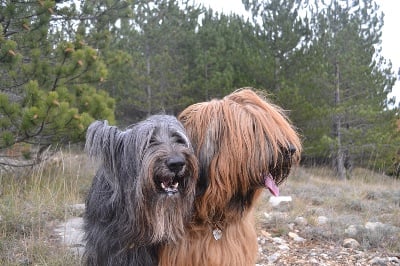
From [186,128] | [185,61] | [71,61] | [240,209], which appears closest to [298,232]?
[240,209]

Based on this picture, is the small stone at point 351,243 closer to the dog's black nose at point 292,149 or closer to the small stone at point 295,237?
the small stone at point 295,237

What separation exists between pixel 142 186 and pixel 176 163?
0.23 metres

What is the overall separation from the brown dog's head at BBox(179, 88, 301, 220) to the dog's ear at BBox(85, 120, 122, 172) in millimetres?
474

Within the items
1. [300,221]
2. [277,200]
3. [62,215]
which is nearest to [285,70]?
[277,200]

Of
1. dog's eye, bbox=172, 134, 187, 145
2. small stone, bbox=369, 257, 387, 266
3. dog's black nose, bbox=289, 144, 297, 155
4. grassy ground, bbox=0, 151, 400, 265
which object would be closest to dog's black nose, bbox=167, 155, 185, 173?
dog's eye, bbox=172, 134, 187, 145

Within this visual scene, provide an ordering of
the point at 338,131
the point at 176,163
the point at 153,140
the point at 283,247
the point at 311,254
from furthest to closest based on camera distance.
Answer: the point at 338,131 → the point at 283,247 → the point at 311,254 → the point at 153,140 → the point at 176,163

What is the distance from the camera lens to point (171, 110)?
1441 cm

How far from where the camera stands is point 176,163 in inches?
93.4

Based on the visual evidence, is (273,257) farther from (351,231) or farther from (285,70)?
(285,70)

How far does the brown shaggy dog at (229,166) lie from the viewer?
8.55 feet

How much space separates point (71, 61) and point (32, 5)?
3.31 feet

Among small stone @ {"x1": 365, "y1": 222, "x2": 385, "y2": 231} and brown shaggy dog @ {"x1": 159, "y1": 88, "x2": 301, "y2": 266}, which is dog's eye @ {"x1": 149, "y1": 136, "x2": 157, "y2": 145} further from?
small stone @ {"x1": 365, "y1": 222, "x2": 385, "y2": 231}

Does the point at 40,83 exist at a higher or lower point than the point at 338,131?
Result: higher

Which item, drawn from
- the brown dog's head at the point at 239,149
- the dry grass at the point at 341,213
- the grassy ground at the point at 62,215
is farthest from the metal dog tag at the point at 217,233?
the dry grass at the point at 341,213
